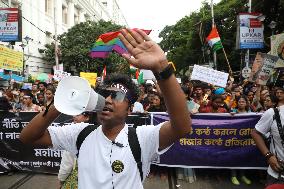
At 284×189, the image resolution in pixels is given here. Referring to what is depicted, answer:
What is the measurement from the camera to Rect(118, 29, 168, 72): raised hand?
1.69m

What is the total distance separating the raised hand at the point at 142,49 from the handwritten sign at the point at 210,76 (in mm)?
7740

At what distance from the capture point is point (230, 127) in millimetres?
6078

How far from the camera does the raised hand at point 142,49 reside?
169 cm

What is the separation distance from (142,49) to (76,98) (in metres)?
0.49

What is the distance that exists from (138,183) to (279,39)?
10813 millimetres

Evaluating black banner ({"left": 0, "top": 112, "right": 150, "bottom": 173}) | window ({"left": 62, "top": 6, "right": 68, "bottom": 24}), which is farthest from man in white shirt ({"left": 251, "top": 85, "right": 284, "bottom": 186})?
window ({"left": 62, "top": 6, "right": 68, "bottom": 24})

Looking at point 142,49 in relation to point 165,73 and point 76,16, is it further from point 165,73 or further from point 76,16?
point 76,16

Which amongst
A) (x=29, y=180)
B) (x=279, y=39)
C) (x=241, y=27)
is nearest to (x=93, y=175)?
(x=29, y=180)

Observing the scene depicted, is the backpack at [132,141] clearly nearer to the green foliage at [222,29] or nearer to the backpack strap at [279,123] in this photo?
the backpack strap at [279,123]

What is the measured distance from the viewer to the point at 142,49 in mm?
1701

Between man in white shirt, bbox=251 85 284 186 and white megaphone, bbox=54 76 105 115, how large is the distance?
7.43ft

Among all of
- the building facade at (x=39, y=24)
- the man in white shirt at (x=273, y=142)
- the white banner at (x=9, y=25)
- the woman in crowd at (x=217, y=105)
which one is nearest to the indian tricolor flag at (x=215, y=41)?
the white banner at (x=9, y=25)

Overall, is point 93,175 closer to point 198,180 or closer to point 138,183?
point 138,183

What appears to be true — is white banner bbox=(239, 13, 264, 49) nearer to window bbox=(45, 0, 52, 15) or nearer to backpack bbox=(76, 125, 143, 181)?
backpack bbox=(76, 125, 143, 181)
